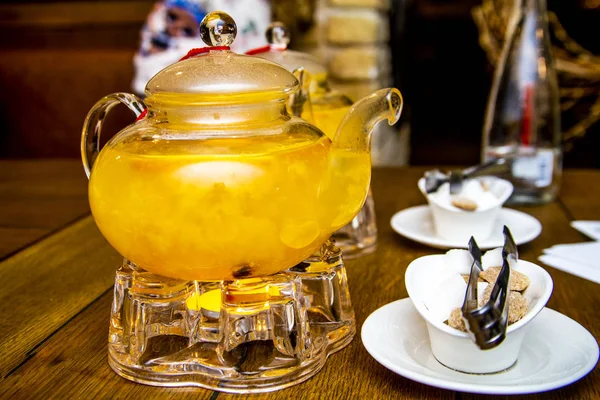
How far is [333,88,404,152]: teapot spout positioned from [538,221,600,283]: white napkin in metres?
0.35

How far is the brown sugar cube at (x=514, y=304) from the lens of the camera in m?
0.49

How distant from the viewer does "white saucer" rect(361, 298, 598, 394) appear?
457 mm

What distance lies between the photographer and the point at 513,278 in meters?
0.54

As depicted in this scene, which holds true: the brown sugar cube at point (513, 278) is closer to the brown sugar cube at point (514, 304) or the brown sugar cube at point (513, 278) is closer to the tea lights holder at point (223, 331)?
the brown sugar cube at point (514, 304)

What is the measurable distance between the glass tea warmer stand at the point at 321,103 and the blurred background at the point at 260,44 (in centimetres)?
117

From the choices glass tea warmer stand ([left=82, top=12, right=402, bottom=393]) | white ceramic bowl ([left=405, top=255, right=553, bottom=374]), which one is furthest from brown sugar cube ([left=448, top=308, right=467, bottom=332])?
glass tea warmer stand ([left=82, top=12, right=402, bottom=393])

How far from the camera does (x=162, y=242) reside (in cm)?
50

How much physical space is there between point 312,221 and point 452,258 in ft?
0.45

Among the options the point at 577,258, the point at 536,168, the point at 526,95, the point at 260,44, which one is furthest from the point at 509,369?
the point at 260,44

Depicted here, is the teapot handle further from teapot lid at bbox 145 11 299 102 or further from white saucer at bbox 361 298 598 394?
white saucer at bbox 361 298 598 394

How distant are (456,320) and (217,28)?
0.32m

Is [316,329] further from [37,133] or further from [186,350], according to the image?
[37,133]

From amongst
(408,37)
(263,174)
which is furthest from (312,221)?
(408,37)

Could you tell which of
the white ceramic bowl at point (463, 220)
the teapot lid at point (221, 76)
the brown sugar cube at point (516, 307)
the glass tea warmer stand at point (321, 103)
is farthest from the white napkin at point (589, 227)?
the teapot lid at point (221, 76)
